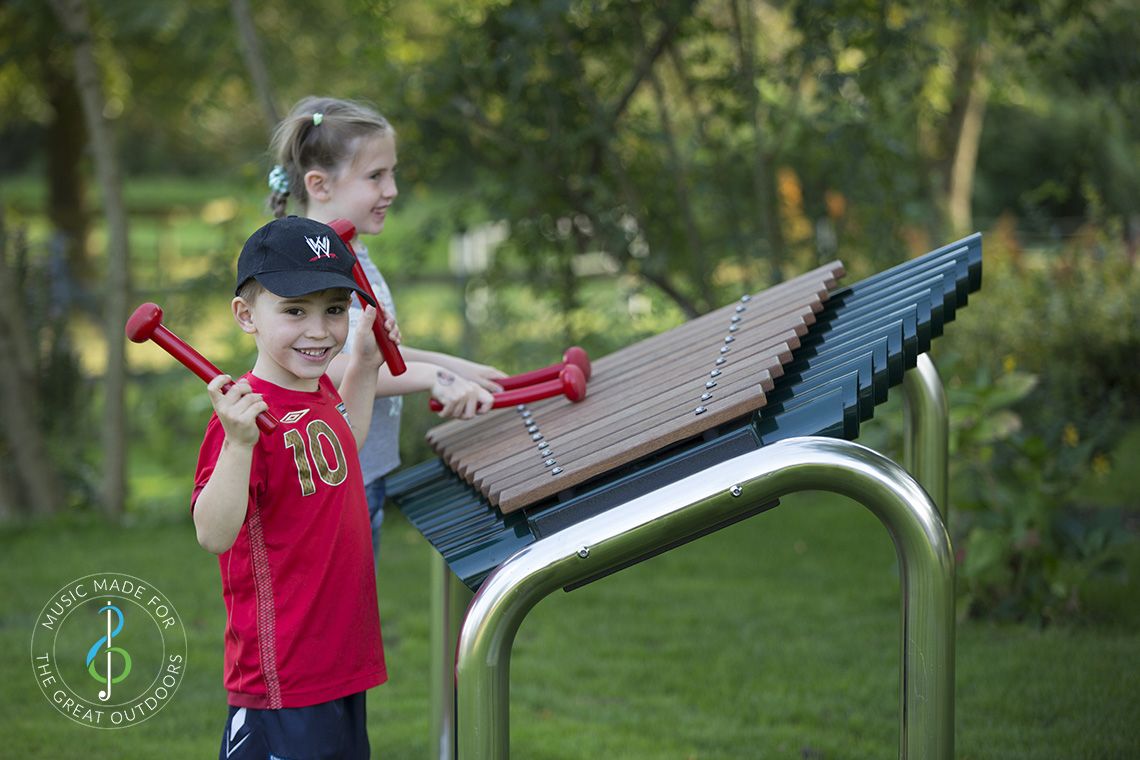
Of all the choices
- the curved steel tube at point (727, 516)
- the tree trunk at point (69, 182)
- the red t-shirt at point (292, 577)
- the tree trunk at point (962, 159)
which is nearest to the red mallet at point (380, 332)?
the red t-shirt at point (292, 577)

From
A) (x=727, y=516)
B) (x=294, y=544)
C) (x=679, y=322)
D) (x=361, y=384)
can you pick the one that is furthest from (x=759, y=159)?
(x=727, y=516)

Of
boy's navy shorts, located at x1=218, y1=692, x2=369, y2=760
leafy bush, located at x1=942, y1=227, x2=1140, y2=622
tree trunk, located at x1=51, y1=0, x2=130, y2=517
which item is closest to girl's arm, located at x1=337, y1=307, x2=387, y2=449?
boy's navy shorts, located at x1=218, y1=692, x2=369, y2=760

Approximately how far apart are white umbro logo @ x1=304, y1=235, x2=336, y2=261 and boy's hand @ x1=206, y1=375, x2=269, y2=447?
0.99 feet

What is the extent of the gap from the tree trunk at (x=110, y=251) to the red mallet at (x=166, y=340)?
473 cm

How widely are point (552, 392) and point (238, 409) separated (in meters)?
0.90

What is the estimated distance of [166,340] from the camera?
205 centimetres

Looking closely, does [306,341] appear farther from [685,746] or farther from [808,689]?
[808,689]

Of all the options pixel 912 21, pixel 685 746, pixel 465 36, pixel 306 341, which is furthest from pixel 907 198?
pixel 306 341

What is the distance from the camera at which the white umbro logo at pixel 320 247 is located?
2.16 meters

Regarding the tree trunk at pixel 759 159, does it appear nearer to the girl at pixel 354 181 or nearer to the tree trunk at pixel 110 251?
the girl at pixel 354 181

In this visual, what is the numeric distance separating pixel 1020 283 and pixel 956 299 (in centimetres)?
665

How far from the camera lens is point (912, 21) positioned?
513 centimetres

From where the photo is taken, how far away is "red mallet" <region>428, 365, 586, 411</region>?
268 cm

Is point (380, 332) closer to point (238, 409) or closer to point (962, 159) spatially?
point (238, 409)
